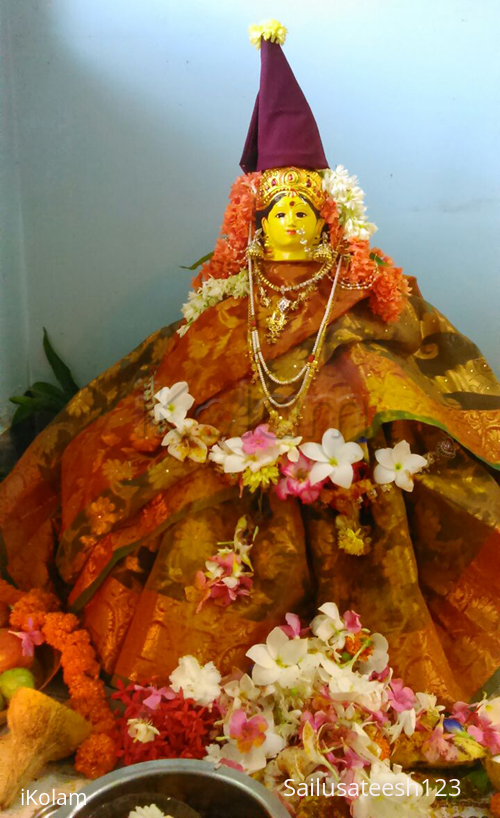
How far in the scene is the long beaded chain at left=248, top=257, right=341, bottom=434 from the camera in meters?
1.39

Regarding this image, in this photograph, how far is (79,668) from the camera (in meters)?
1.40

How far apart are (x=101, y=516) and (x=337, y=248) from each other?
2.54 feet

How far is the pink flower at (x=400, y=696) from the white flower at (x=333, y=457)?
396mm

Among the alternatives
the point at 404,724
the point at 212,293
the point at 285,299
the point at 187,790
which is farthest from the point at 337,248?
the point at 187,790

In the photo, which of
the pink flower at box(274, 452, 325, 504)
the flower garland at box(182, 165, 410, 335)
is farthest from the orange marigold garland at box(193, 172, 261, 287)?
the pink flower at box(274, 452, 325, 504)

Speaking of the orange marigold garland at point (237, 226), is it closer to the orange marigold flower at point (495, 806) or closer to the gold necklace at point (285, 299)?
the gold necklace at point (285, 299)

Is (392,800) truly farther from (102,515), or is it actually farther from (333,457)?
(102,515)

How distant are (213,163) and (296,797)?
1.60 meters

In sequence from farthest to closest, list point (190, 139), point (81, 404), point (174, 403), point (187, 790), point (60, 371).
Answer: point (60, 371) < point (190, 139) < point (81, 404) < point (174, 403) < point (187, 790)

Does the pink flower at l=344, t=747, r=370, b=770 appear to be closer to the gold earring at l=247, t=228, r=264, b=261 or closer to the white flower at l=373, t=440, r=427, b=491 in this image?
the white flower at l=373, t=440, r=427, b=491

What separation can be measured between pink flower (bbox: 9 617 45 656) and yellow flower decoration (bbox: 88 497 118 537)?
248 mm

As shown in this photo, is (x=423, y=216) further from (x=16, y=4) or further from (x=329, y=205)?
(x=16, y=4)

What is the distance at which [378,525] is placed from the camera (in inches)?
54.7

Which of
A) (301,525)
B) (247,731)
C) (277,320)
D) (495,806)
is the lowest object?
(495,806)
